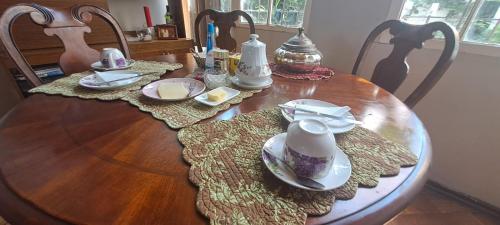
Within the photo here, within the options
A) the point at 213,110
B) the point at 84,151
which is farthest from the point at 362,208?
the point at 84,151

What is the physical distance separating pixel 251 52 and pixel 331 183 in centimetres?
54

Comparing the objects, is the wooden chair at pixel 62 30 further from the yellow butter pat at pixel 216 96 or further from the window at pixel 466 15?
the window at pixel 466 15

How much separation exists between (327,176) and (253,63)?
0.52 metres

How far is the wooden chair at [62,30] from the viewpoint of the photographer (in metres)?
0.83

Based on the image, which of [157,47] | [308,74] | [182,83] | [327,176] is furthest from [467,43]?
[157,47]

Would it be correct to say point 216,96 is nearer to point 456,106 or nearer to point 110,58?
point 110,58

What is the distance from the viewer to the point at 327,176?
1.31 ft

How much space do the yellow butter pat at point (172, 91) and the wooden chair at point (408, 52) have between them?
2.81ft

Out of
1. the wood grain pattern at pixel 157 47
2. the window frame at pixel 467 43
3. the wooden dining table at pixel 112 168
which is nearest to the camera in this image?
the wooden dining table at pixel 112 168

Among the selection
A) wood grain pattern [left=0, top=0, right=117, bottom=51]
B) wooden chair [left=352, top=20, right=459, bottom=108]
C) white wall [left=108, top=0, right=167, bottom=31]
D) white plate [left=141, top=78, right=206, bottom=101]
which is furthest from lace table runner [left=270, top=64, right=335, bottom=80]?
white wall [left=108, top=0, right=167, bottom=31]

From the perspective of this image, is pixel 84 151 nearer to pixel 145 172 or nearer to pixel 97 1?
pixel 145 172

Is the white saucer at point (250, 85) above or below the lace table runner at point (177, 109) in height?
above

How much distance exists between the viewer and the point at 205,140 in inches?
20.2

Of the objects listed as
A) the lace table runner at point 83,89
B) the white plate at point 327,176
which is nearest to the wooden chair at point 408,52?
the white plate at point 327,176
